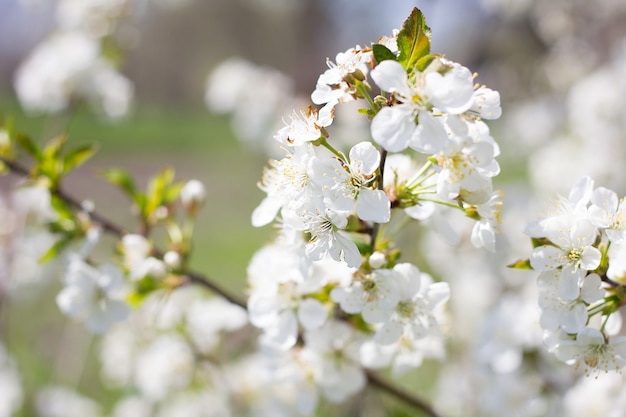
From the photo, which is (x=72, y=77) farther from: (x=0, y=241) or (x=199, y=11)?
(x=199, y=11)

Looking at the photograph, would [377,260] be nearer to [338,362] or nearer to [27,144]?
[338,362]

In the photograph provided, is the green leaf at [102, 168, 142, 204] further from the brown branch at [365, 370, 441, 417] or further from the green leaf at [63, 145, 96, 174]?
the brown branch at [365, 370, 441, 417]

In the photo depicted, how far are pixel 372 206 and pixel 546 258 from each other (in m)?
0.25

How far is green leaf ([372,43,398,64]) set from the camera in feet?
2.61

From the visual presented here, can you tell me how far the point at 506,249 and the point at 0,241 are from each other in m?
1.76

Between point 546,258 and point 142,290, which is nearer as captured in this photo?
point 546,258

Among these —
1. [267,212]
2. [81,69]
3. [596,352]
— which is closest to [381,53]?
[267,212]

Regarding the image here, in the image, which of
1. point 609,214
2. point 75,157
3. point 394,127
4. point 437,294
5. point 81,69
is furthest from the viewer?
point 81,69

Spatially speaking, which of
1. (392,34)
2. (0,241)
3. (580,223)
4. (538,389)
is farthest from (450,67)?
(0,241)

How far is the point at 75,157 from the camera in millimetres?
1236

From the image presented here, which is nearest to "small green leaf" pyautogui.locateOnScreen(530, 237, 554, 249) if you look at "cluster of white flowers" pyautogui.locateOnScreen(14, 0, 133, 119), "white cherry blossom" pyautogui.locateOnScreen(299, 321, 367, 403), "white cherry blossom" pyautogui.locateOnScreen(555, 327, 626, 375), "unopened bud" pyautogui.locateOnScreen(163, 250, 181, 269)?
"white cherry blossom" pyautogui.locateOnScreen(555, 327, 626, 375)

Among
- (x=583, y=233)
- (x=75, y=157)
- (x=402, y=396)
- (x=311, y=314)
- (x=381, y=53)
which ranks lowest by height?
(x=402, y=396)

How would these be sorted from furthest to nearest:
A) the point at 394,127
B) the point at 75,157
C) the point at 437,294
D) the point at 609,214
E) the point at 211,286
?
the point at 75,157, the point at 211,286, the point at 437,294, the point at 609,214, the point at 394,127

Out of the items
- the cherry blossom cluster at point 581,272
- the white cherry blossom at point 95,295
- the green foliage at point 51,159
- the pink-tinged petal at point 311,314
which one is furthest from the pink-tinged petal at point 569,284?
the green foliage at point 51,159
